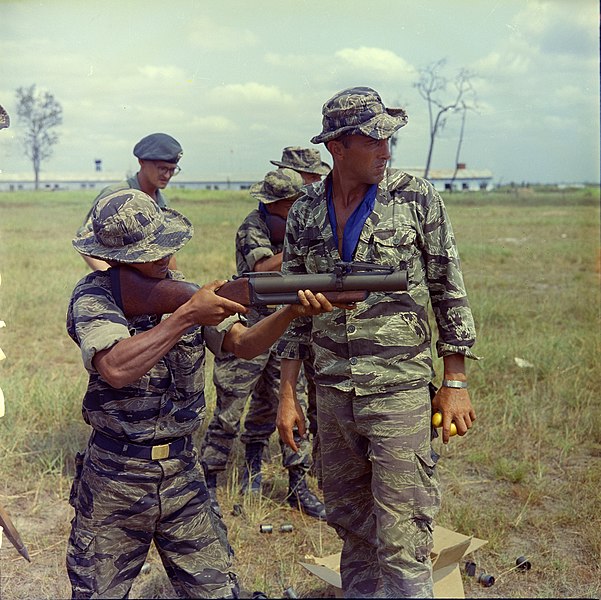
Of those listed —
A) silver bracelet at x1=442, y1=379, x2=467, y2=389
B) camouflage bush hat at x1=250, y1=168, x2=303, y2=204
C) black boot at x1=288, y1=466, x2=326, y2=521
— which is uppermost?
camouflage bush hat at x1=250, y1=168, x2=303, y2=204

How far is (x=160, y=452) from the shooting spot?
10.5 ft

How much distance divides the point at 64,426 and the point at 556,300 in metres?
7.62

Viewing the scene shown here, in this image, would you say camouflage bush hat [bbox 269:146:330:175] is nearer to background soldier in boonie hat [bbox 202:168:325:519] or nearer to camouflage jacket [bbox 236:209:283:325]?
background soldier in boonie hat [bbox 202:168:325:519]

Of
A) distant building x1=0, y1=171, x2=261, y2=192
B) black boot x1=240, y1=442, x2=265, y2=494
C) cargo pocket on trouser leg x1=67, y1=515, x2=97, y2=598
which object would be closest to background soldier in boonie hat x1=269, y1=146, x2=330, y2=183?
black boot x1=240, y1=442, x2=265, y2=494

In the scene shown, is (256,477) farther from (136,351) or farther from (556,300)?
(556,300)

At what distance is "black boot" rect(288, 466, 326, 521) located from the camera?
539cm

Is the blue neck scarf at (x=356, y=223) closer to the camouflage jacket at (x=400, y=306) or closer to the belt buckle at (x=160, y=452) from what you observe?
the camouflage jacket at (x=400, y=306)

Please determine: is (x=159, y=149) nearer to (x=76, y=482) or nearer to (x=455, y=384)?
(x=76, y=482)

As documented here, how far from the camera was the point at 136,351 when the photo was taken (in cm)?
286

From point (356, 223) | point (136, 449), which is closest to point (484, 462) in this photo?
point (356, 223)

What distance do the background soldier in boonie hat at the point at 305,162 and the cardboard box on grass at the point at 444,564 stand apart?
2817 millimetres

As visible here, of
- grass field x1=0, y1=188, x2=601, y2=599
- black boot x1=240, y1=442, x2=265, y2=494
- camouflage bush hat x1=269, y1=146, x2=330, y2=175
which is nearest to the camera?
grass field x1=0, y1=188, x2=601, y2=599

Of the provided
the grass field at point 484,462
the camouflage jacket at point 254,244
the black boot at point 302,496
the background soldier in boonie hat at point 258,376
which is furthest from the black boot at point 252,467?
the camouflage jacket at point 254,244

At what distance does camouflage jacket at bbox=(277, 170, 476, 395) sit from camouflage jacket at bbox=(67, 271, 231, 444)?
64 centimetres
